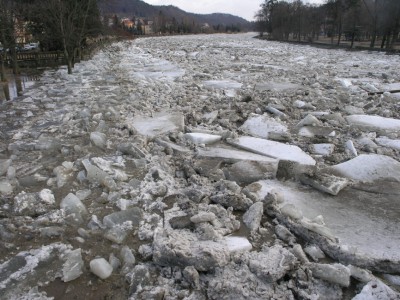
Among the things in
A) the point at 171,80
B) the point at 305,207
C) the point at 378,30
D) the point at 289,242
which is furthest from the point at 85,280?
the point at 378,30

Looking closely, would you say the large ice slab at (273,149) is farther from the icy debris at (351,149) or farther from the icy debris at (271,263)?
the icy debris at (271,263)

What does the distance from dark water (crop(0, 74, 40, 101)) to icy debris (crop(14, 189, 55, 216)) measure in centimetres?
635

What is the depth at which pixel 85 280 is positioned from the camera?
244 centimetres

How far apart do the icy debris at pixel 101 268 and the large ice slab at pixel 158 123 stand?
3267mm

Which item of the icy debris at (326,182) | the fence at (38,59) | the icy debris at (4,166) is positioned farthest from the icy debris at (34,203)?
the fence at (38,59)

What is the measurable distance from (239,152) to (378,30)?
2981 centimetres

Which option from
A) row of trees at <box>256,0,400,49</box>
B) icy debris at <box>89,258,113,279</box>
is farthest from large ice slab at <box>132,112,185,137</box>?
row of trees at <box>256,0,400,49</box>

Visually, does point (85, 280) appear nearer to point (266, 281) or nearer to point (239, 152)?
point (266, 281)

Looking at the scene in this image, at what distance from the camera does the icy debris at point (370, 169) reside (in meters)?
4.06

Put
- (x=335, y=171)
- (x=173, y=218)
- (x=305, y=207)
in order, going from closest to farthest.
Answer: (x=173, y=218) → (x=305, y=207) → (x=335, y=171)

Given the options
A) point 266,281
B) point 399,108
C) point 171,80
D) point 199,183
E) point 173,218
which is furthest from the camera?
point 171,80

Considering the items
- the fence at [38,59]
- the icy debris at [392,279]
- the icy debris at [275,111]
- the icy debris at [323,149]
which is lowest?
the icy debris at [392,279]

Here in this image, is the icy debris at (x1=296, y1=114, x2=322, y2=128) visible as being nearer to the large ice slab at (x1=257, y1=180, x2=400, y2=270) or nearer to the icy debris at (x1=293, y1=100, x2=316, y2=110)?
the icy debris at (x1=293, y1=100, x2=316, y2=110)

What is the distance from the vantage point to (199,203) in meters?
3.39
